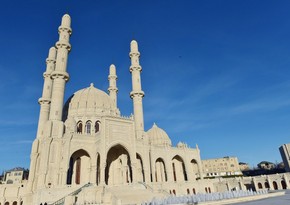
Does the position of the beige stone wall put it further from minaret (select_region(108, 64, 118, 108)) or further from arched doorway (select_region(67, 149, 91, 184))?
arched doorway (select_region(67, 149, 91, 184))

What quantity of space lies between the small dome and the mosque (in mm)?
224

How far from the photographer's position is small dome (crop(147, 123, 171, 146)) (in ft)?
165

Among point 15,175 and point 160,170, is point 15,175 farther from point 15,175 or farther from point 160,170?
point 160,170

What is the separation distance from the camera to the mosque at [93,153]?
1056 inches

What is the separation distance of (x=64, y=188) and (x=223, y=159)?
84536 mm

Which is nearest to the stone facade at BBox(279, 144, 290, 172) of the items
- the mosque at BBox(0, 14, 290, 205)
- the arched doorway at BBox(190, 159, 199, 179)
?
the mosque at BBox(0, 14, 290, 205)

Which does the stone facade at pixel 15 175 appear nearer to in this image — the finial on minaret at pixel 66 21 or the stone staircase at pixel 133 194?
the finial on minaret at pixel 66 21

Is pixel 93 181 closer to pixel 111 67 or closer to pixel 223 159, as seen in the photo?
pixel 111 67

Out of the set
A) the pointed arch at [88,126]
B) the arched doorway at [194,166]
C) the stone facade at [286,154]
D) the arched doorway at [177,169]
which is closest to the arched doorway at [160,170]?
the arched doorway at [177,169]

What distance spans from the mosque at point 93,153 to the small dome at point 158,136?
0.22 m

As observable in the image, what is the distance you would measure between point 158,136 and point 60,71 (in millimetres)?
25548

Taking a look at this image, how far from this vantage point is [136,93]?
42.0m

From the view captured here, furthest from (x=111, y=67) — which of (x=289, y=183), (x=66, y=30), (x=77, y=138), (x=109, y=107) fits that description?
(x=289, y=183)

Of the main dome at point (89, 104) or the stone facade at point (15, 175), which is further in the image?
the stone facade at point (15, 175)
